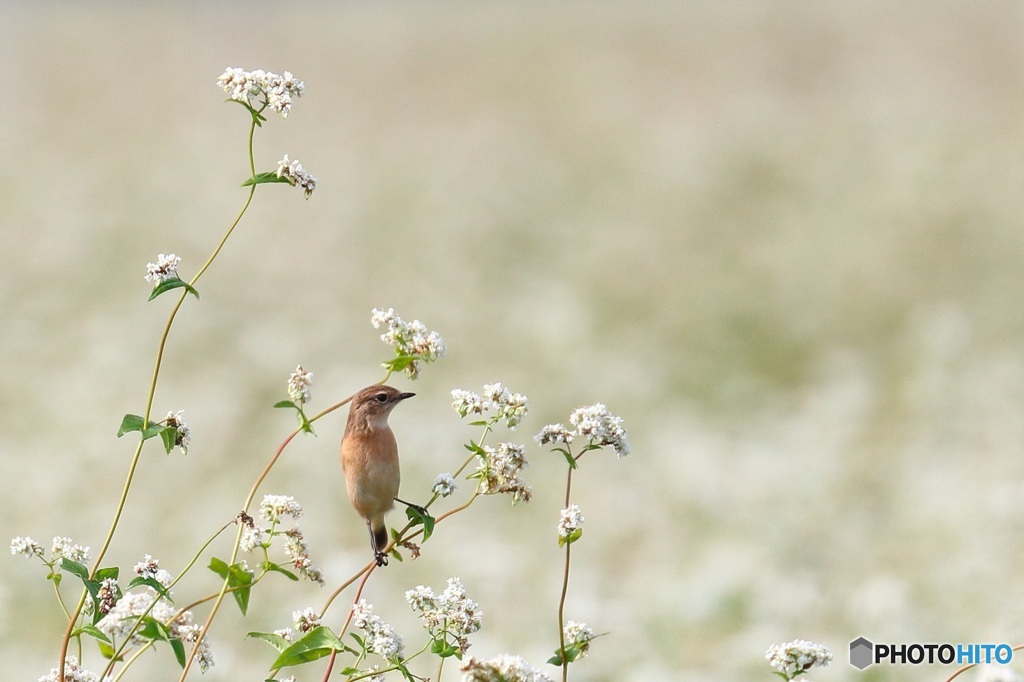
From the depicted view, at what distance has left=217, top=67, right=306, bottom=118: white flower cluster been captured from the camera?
3043mm

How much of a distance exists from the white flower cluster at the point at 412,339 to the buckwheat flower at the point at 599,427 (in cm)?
42

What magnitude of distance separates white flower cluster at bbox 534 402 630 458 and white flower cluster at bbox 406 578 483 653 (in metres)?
0.49

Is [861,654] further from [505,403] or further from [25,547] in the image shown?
[25,547]

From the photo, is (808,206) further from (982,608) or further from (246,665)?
(246,665)

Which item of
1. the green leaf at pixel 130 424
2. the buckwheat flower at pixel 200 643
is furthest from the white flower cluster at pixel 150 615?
the green leaf at pixel 130 424

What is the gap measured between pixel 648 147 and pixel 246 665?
12207 millimetres

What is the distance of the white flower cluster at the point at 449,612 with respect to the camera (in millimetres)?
3123

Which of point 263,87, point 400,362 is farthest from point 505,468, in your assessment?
point 263,87

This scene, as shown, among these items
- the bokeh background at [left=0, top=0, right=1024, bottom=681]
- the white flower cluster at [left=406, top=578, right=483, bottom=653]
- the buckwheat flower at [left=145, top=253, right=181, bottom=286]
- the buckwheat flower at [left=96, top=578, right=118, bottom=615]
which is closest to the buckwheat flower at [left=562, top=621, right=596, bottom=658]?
the white flower cluster at [left=406, top=578, right=483, bottom=653]

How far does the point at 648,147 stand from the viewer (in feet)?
55.1

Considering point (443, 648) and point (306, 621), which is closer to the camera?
point (443, 648)

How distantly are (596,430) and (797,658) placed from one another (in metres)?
0.80

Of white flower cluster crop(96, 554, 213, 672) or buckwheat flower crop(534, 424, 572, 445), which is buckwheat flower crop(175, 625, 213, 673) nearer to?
white flower cluster crop(96, 554, 213, 672)

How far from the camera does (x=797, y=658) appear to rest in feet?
9.92
